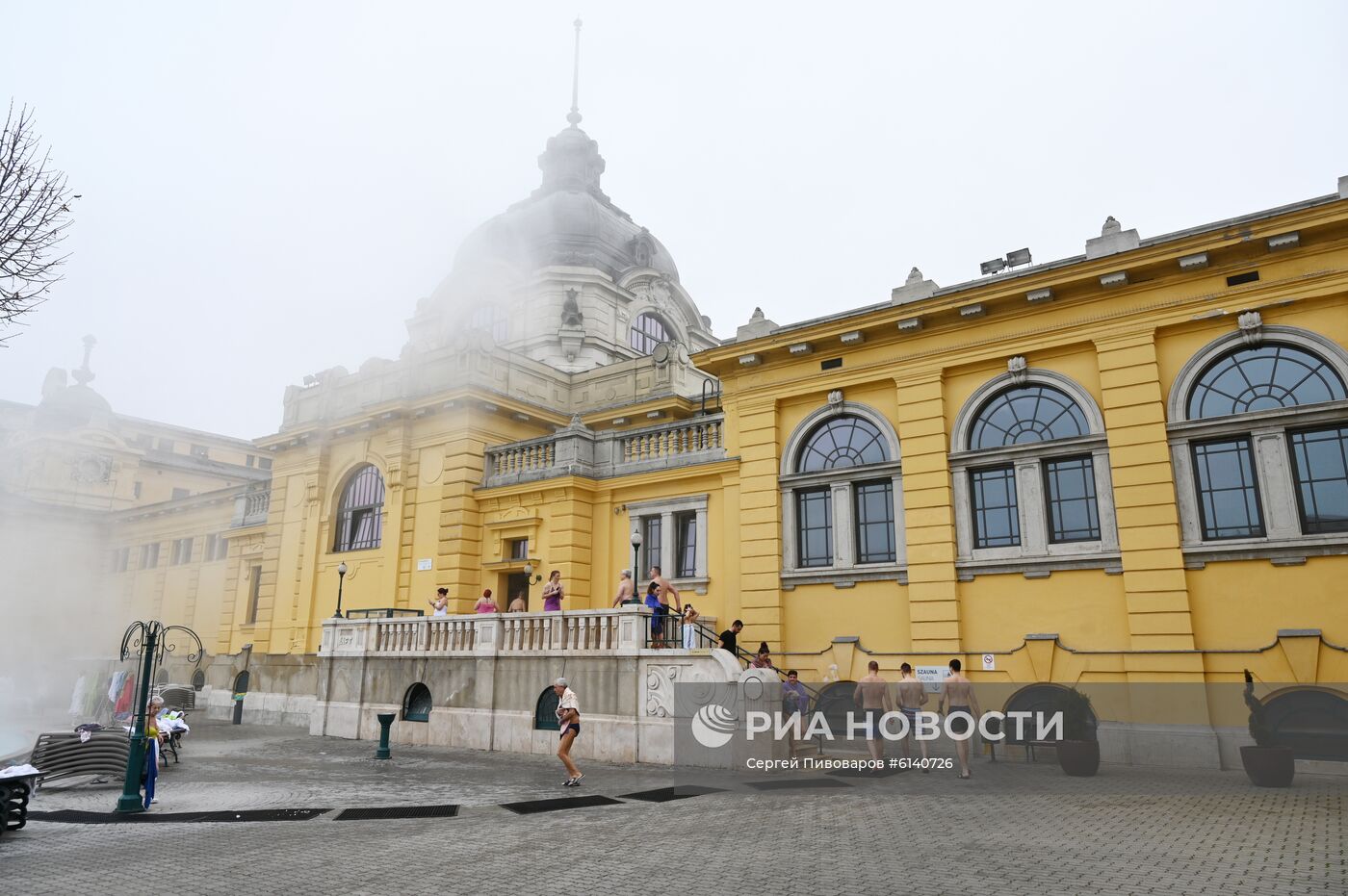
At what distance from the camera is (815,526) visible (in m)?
18.8

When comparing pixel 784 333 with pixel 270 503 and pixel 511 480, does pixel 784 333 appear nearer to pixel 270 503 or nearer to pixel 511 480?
pixel 511 480

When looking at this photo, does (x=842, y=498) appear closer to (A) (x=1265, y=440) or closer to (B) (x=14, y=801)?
(A) (x=1265, y=440)

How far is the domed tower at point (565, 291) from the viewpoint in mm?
34500

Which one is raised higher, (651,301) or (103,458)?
(651,301)

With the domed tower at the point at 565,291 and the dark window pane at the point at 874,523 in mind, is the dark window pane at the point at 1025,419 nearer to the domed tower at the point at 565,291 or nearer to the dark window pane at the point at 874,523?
the dark window pane at the point at 874,523

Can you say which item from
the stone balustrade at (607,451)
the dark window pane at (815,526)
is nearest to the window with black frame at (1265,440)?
the dark window pane at (815,526)

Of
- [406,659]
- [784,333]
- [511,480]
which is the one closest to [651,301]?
[511,480]

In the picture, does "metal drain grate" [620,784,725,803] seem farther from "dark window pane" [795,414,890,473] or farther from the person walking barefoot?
"dark window pane" [795,414,890,473]

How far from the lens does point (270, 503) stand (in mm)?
29734

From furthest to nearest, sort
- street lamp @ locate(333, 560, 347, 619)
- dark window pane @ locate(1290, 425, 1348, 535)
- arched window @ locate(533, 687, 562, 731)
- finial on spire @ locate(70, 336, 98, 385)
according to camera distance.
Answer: finial on spire @ locate(70, 336, 98, 385) < street lamp @ locate(333, 560, 347, 619) < arched window @ locate(533, 687, 562, 731) < dark window pane @ locate(1290, 425, 1348, 535)

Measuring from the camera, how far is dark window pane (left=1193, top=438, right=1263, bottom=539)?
1437 cm

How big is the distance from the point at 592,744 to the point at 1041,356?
11316 mm

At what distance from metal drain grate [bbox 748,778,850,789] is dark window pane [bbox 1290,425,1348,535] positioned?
28.1 feet

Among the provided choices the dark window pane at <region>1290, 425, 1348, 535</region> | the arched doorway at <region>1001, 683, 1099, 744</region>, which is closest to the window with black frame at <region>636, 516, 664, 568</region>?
the arched doorway at <region>1001, 683, 1099, 744</region>
